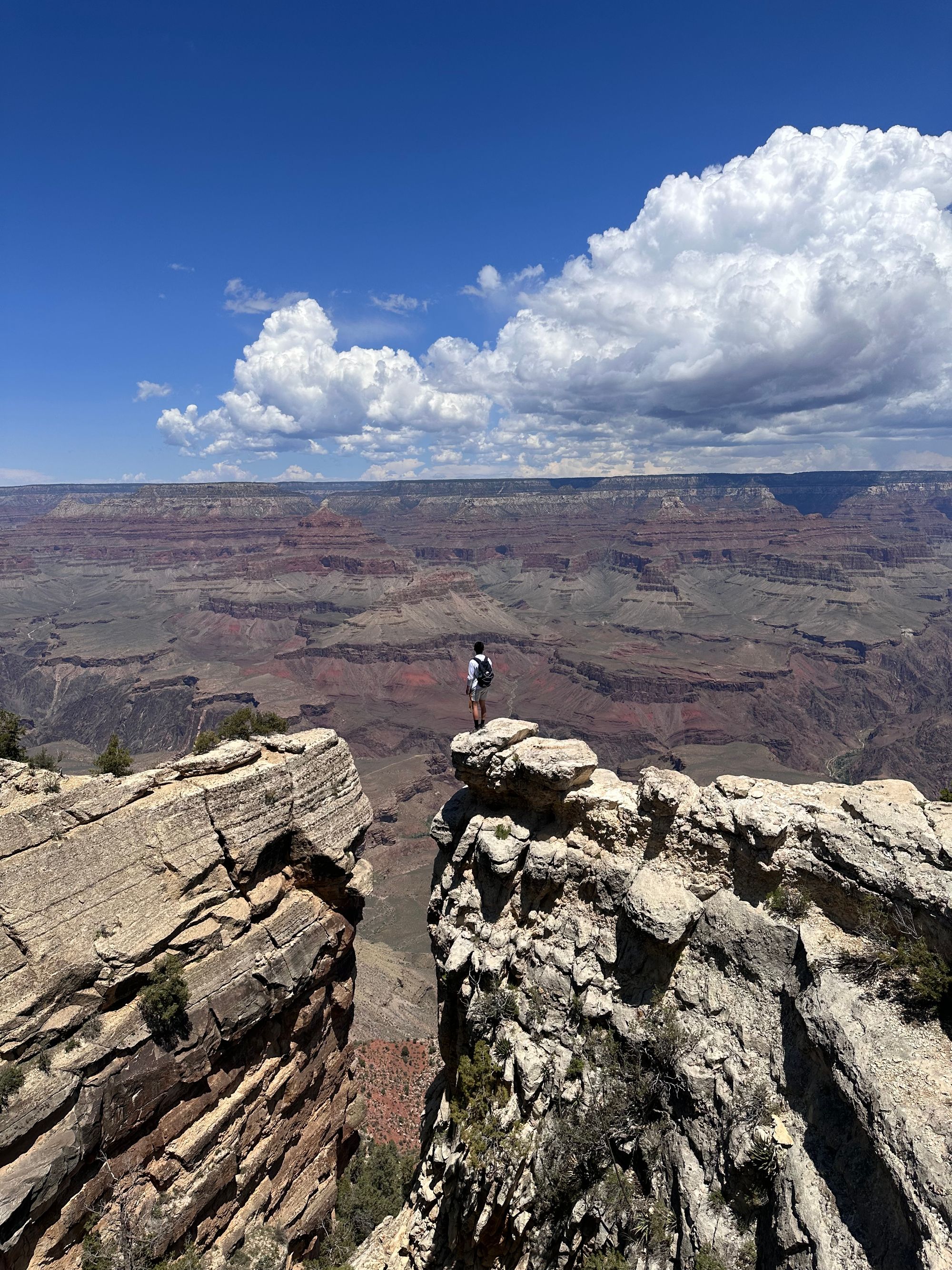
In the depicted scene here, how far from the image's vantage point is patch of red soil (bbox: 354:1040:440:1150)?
27.6 metres

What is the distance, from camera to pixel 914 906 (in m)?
9.49

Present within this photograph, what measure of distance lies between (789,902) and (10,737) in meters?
26.1

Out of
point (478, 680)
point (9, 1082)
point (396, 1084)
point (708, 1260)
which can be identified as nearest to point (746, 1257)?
point (708, 1260)

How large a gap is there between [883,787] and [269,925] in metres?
16.7

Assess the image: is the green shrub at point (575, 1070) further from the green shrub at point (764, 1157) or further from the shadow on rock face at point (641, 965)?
the green shrub at point (764, 1157)

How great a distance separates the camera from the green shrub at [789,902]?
10.7 meters

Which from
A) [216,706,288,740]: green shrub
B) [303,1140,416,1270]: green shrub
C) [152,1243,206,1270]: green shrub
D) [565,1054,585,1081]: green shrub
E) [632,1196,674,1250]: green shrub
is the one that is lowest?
[303,1140,416,1270]: green shrub

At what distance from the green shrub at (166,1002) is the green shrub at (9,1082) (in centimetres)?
256

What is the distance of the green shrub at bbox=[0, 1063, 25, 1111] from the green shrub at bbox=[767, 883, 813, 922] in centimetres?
1667

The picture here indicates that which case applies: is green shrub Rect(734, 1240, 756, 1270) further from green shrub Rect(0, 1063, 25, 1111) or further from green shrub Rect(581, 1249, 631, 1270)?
green shrub Rect(0, 1063, 25, 1111)

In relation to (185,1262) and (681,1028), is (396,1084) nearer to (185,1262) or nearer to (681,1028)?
(185,1262)

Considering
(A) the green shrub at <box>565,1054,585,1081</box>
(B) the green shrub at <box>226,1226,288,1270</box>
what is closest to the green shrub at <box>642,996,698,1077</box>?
(A) the green shrub at <box>565,1054,585,1081</box>

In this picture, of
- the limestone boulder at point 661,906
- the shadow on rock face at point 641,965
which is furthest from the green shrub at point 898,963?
the shadow on rock face at point 641,965

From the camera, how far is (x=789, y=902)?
1082cm
